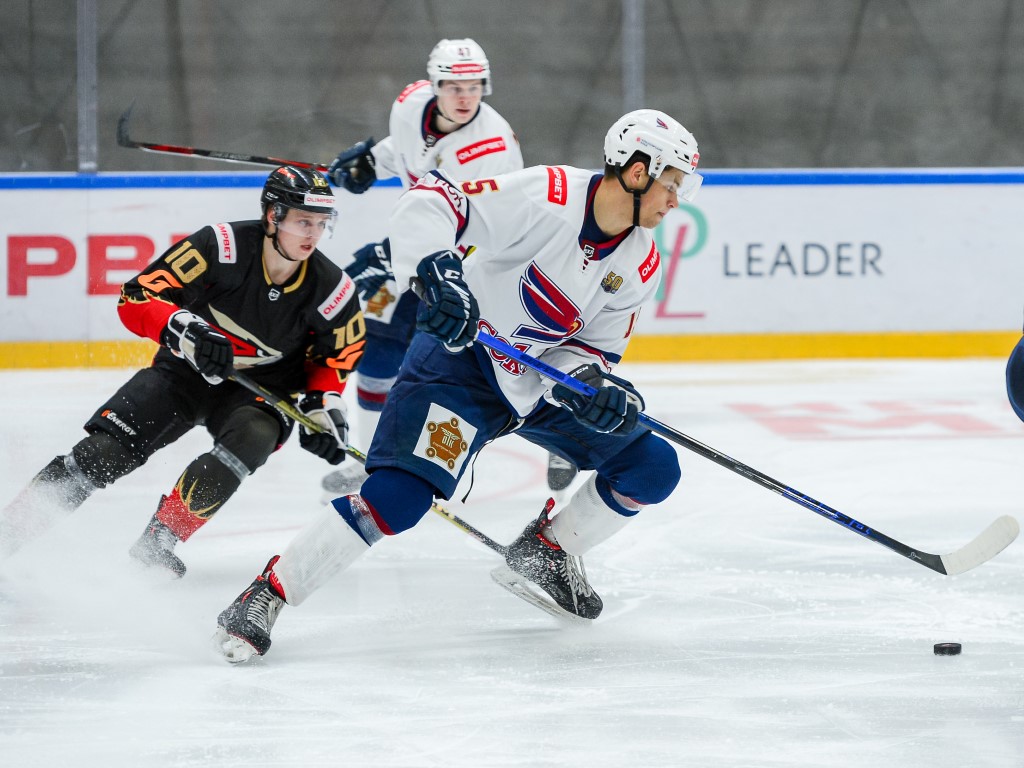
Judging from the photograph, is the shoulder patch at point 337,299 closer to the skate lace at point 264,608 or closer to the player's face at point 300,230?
the player's face at point 300,230

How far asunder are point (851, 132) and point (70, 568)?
4.84m

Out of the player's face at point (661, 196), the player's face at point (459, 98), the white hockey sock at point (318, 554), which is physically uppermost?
the player's face at point (459, 98)

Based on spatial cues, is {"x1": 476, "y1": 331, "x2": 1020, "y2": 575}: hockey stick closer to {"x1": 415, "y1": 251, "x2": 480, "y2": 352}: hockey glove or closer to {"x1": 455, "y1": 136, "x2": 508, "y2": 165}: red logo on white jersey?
{"x1": 415, "y1": 251, "x2": 480, "y2": 352}: hockey glove

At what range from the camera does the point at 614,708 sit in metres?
2.22

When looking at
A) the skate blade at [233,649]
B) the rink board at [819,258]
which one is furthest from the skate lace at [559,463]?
the rink board at [819,258]

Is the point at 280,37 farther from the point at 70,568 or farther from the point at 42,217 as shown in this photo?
the point at 70,568

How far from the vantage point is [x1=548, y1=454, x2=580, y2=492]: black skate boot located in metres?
3.79

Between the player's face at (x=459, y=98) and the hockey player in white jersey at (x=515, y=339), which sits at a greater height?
the player's face at (x=459, y=98)

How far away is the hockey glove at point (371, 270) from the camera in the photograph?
13.1 feet

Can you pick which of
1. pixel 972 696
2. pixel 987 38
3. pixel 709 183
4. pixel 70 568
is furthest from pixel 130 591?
pixel 987 38

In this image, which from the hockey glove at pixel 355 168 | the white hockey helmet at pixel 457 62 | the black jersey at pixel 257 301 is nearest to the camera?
the black jersey at pixel 257 301

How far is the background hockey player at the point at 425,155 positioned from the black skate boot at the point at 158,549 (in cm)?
91

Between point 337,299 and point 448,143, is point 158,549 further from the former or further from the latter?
point 448,143

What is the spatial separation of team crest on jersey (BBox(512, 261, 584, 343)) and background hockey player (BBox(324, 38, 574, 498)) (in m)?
1.42
